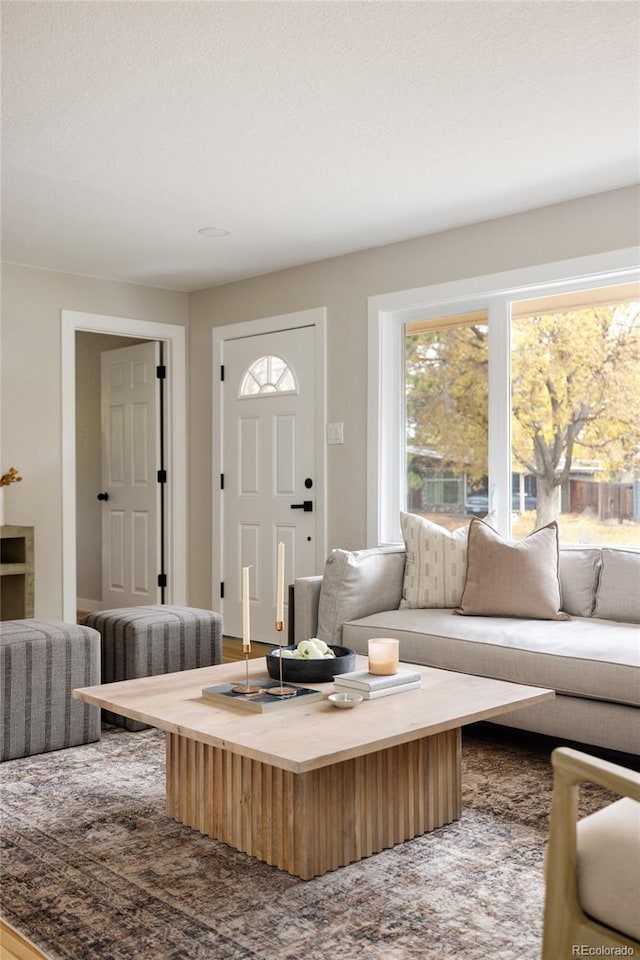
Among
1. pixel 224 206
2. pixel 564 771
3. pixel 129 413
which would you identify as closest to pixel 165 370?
pixel 129 413

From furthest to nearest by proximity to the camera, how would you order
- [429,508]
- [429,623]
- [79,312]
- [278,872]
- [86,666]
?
[79,312], [429,508], [429,623], [86,666], [278,872]

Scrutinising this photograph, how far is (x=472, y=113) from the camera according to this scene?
10.4ft

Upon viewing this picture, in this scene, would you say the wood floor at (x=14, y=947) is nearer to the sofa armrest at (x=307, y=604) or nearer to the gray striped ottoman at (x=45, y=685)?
the gray striped ottoman at (x=45, y=685)

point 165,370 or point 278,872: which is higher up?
point 165,370

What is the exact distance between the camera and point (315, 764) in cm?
200

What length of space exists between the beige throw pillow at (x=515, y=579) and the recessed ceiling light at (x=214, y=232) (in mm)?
2155

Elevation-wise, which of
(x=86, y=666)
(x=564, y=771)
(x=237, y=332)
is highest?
(x=237, y=332)

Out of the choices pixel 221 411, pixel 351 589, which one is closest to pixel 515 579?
→ pixel 351 589

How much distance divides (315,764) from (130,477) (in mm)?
4930

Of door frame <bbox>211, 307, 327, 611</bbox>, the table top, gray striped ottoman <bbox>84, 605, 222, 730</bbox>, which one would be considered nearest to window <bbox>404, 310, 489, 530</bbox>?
door frame <bbox>211, 307, 327, 611</bbox>

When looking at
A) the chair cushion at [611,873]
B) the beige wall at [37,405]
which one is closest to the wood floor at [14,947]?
the chair cushion at [611,873]

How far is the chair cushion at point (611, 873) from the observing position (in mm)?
1455

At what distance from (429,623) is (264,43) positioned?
7.60 ft

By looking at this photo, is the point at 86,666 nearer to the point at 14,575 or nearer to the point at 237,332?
the point at 14,575
